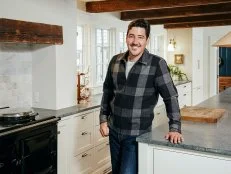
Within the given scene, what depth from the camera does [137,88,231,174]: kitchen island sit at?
189cm

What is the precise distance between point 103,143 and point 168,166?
2.10 m

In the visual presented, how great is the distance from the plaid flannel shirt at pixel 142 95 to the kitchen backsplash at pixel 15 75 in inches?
63.7

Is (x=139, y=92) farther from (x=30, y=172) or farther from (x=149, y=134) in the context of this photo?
(x=30, y=172)

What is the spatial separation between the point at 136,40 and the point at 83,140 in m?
1.90

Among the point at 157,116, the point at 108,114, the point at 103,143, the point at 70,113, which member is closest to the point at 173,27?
the point at 157,116

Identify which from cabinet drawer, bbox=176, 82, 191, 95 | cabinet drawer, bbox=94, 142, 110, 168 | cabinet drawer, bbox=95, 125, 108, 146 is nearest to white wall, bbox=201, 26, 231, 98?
cabinet drawer, bbox=176, 82, 191, 95

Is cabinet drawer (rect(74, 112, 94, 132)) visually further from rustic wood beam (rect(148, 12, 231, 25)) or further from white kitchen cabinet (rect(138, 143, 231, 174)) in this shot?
rustic wood beam (rect(148, 12, 231, 25))

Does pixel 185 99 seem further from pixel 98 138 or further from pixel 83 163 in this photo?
pixel 83 163

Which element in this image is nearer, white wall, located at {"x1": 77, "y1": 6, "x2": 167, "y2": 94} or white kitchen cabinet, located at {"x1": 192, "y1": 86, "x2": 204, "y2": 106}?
white wall, located at {"x1": 77, "y1": 6, "x2": 167, "y2": 94}

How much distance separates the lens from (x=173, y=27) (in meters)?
7.39

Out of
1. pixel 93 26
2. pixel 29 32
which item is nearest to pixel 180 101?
pixel 93 26

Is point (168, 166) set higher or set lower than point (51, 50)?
lower

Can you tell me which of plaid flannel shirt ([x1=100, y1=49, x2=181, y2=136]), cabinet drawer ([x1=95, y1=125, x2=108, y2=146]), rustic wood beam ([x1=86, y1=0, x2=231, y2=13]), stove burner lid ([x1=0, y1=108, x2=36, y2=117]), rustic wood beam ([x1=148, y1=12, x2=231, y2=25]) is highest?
rustic wood beam ([x1=148, y1=12, x2=231, y2=25])

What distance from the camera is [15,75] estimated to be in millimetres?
3527
